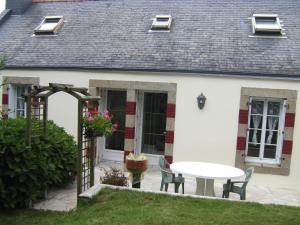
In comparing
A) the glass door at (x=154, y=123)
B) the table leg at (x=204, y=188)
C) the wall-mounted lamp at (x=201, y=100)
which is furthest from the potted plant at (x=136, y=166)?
the glass door at (x=154, y=123)

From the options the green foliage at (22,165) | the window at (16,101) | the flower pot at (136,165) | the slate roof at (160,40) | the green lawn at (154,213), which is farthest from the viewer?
the window at (16,101)

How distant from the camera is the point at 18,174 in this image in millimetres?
5941

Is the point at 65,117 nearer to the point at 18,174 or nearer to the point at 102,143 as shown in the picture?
the point at 102,143

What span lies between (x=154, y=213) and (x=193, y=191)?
274 centimetres

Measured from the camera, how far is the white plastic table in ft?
22.3

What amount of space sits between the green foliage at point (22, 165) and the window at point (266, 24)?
640 centimetres

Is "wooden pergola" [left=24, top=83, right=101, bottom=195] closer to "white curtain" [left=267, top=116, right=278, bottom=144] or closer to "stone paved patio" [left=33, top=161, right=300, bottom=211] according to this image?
"stone paved patio" [left=33, top=161, right=300, bottom=211]

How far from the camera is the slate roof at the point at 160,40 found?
31.2 feet

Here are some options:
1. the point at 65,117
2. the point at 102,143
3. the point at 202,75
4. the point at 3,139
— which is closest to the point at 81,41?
the point at 65,117

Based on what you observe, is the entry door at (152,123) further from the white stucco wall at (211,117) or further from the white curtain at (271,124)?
the white curtain at (271,124)

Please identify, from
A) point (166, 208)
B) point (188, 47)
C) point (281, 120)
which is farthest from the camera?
point (188, 47)

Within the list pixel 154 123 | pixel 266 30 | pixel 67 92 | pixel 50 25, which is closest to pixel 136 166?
pixel 67 92

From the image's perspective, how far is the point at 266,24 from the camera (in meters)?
10.4

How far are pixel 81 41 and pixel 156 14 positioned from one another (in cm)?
247
